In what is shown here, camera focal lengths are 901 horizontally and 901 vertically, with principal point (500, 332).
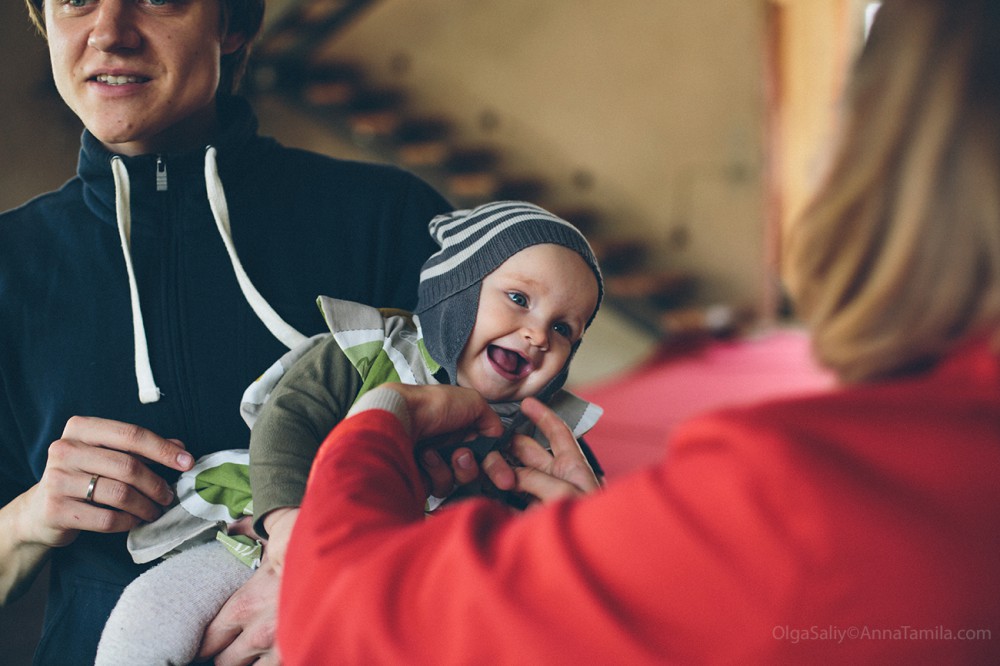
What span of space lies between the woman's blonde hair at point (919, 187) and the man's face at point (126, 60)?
724mm

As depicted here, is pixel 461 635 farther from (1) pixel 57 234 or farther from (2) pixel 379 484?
(1) pixel 57 234

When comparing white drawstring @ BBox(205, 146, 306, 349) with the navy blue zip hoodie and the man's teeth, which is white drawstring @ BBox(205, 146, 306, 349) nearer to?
the navy blue zip hoodie

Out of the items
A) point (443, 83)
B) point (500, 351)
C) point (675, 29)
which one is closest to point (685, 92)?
point (675, 29)

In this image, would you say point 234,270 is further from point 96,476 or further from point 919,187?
point 919,187

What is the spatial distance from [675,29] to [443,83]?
161 centimetres

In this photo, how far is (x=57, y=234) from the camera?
1.09 m

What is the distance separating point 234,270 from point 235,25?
306 mm

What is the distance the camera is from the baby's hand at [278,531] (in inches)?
36.5

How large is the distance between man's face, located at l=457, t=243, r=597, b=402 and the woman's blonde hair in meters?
0.45

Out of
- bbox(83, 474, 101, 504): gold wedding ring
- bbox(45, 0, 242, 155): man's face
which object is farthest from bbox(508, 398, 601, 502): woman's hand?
bbox(45, 0, 242, 155): man's face

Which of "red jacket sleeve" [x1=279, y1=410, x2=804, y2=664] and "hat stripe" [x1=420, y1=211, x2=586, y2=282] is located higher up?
"hat stripe" [x1=420, y1=211, x2=586, y2=282]

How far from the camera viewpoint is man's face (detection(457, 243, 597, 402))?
3.46 feet

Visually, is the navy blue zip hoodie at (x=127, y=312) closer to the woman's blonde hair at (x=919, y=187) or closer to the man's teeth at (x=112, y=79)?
the man's teeth at (x=112, y=79)

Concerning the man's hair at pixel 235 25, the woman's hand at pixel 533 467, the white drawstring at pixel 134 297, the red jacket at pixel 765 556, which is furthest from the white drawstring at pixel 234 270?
the red jacket at pixel 765 556
